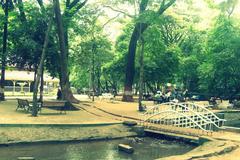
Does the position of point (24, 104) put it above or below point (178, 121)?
above

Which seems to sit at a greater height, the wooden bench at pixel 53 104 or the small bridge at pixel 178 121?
the wooden bench at pixel 53 104

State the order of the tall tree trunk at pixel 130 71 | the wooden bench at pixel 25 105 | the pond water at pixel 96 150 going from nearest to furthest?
the pond water at pixel 96 150 < the wooden bench at pixel 25 105 < the tall tree trunk at pixel 130 71

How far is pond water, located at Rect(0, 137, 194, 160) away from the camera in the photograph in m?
15.3

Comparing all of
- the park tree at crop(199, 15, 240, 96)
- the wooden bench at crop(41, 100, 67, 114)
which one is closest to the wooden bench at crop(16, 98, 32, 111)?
the wooden bench at crop(41, 100, 67, 114)

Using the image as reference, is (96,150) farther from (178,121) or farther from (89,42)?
(89,42)

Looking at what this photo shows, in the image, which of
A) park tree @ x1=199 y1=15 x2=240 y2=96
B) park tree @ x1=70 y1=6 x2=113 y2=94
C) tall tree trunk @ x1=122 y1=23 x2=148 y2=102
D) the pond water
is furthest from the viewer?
tall tree trunk @ x1=122 y1=23 x2=148 y2=102

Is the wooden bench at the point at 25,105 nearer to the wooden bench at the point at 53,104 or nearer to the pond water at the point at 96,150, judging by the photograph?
the wooden bench at the point at 53,104

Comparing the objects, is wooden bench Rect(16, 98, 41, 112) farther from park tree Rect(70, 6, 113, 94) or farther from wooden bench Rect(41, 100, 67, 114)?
park tree Rect(70, 6, 113, 94)

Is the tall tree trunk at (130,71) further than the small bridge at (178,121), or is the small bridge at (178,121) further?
the tall tree trunk at (130,71)

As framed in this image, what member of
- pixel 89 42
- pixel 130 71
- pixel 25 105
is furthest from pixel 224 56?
pixel 25 105

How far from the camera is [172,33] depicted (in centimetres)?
6088

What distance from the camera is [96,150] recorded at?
55.2ft

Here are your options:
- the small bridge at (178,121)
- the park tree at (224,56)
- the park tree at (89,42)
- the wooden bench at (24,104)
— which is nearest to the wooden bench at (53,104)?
the wooden bench at (24,104)

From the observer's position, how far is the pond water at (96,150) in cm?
1531
